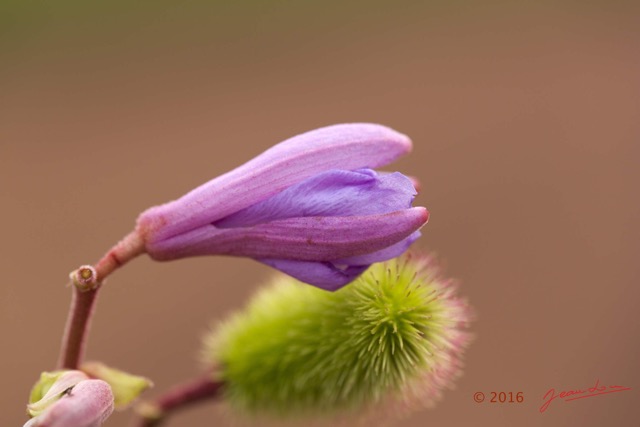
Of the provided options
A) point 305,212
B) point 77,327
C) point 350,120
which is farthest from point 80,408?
point 350,120

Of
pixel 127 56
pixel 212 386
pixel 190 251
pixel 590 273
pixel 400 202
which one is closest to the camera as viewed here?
pixel 400 202

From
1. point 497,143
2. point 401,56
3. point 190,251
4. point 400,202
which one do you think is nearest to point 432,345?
point 400,202

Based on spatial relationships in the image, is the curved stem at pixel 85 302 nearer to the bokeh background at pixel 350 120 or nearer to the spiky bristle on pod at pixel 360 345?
the spiky bristle on pod at pixel 360 345

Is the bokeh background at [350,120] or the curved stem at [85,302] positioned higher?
the bokeh background at [350,120]

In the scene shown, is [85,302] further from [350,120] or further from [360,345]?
[350,120]

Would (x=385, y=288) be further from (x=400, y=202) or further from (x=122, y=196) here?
(x=122, y=196)

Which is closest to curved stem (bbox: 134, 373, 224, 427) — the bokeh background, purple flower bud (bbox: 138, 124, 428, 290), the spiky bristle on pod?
the spiky bristle on pod

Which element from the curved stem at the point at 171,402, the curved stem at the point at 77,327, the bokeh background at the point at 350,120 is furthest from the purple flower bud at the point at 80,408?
the bokeh background at the point at 350,120
